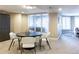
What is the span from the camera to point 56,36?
373 cm

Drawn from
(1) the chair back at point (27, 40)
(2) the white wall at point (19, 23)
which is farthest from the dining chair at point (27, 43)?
(2) the white wall at point (19, 23)

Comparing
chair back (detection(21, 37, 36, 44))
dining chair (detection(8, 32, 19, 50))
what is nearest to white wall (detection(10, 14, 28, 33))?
dining chair (detection(8, 32, 19, 50))

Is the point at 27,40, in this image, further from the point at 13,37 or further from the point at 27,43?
the point at 13,37

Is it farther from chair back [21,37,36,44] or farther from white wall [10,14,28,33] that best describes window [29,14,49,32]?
chair back [21,37,36,44]

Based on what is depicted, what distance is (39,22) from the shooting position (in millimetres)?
3602

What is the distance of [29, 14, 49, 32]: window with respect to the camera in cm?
343

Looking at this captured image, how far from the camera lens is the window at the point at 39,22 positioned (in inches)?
135

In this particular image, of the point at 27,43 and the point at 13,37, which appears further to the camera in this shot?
the point at 13,37

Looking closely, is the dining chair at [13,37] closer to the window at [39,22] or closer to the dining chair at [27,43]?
the dining chair at [27,43]

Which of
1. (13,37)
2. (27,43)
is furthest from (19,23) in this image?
(27,43)

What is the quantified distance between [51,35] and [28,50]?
96 cm

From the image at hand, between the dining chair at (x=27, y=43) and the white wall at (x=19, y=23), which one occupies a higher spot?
the white wall at (x=19, y=23)
